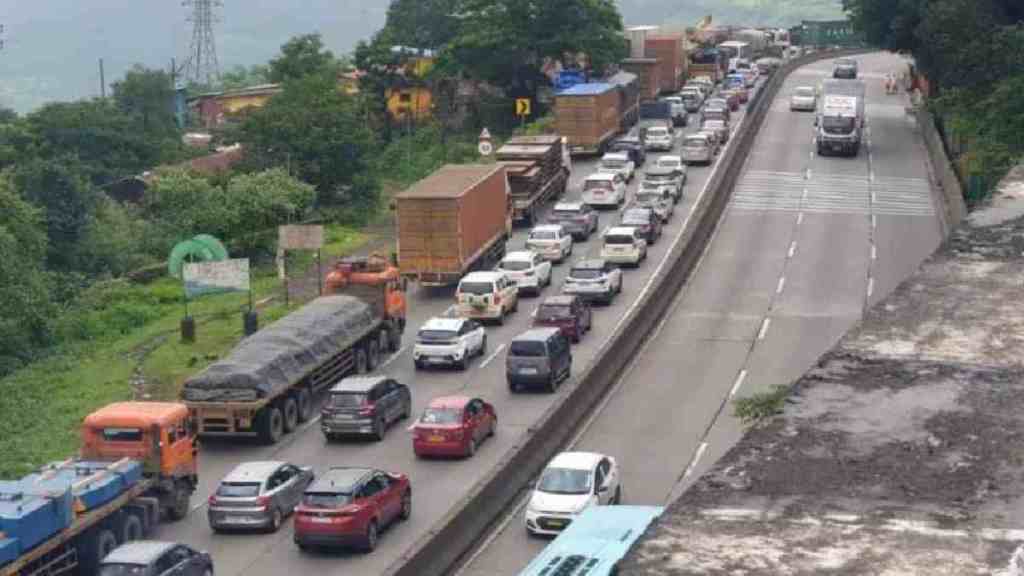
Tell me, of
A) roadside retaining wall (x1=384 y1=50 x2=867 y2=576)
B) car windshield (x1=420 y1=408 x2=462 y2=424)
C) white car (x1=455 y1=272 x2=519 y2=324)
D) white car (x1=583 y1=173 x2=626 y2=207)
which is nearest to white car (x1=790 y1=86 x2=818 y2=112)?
roadside retaining wall (x1=384 y1=50 x2=867 y2=576)

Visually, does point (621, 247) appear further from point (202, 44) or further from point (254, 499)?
point (202, 44)

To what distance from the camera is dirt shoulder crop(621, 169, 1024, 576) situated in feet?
41.8

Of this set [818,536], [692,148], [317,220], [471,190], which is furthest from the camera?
[692,148]

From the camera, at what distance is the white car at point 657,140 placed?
83.9 m

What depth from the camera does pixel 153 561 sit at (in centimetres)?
2772

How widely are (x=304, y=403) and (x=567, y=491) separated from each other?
34.4ft

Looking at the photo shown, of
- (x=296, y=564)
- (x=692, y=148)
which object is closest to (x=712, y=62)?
(x=692, y=148)

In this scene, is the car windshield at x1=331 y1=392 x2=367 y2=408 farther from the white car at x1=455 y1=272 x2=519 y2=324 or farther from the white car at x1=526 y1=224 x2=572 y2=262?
the white car at x1=526 y1=224 x2=572 y2=262

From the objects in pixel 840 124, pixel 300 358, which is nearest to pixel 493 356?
pixel 300 358

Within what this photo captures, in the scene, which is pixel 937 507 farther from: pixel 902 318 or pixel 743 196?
pixel 743 196

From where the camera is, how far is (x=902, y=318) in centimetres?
2100

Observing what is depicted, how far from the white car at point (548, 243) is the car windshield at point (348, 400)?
20.0 meters

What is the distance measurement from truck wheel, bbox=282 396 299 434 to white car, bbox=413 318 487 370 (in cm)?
552

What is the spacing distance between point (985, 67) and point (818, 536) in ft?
208
